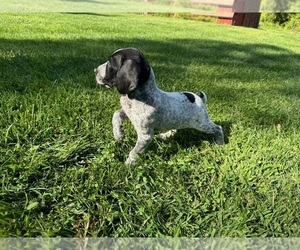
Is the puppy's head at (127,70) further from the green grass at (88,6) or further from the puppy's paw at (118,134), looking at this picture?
the green grass at (88,6)

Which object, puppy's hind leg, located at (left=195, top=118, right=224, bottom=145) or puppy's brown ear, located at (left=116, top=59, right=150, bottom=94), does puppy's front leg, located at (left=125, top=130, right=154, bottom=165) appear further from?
puppy's hind leg, located at (left=195, top=118, right=224, bottom=145)

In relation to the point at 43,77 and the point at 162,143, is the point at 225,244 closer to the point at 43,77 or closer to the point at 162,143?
the point at 162,143

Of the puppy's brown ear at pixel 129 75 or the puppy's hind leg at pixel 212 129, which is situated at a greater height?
the puppy's brown ear at pixel 129 75

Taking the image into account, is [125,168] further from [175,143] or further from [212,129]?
[212,129]

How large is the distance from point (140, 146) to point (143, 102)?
0.32 metres

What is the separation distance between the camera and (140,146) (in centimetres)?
245

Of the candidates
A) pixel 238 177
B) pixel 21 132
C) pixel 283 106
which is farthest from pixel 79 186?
pixel 283 106

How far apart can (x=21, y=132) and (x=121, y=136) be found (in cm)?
71

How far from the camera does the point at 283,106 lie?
4211 mm

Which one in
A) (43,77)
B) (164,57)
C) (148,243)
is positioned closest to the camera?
(148,243)

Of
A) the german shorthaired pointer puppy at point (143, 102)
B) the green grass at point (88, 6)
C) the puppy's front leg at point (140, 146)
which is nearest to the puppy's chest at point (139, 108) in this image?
the german shorthaired pointer puppy at point (143, 102)

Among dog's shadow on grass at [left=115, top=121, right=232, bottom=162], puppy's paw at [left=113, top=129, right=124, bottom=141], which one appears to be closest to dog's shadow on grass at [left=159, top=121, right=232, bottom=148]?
dog's shadow on grass at [left=115, top=121, right=232, bottom=162]

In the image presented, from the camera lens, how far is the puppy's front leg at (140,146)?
A: 7.98 feet

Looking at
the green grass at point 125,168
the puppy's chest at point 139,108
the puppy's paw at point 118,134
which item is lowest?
the green grass at point 125,168
